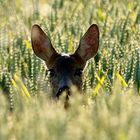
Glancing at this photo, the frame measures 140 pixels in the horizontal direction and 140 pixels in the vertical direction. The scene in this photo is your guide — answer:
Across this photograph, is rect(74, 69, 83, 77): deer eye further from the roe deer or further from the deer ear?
the deer ear

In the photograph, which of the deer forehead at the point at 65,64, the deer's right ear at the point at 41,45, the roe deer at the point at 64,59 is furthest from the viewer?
the deer's right ear at the point at 41,45

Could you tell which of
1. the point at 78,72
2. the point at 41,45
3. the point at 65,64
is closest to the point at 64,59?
the point at 65,64

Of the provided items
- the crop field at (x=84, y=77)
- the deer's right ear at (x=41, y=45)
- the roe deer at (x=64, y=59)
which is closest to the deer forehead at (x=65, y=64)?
the roe deer at (x=64, y=59)

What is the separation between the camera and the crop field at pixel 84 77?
12.5 feet

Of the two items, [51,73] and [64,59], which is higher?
[64,59]

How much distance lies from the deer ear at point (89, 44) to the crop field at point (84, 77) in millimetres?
115

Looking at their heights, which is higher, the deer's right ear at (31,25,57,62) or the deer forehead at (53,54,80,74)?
the deer's right ear at (31,25,57,62)

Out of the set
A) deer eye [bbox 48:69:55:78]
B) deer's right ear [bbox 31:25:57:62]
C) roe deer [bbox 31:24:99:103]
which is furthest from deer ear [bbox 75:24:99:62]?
deer eye [bbox 48:69:55:78]

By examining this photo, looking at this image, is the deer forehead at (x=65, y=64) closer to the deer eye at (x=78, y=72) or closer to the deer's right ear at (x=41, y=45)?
the deer eye at (x=78, y=72)

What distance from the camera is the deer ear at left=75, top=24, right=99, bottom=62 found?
746cm

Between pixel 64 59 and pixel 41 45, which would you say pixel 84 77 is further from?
pixel 41 45

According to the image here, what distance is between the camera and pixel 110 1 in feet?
37.4

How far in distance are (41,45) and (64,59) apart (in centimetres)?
52

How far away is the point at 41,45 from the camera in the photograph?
7488 millimetres
